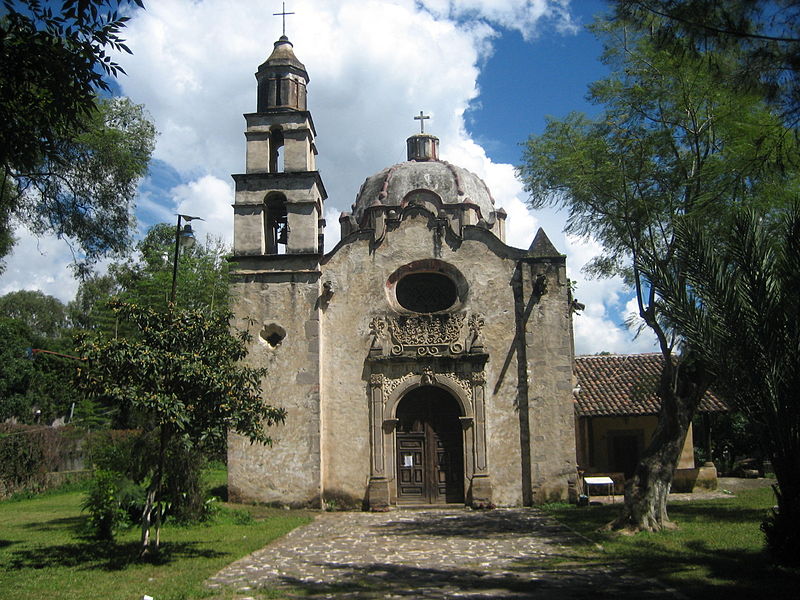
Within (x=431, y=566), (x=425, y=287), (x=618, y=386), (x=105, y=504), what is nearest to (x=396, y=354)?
(x=425, y=287)

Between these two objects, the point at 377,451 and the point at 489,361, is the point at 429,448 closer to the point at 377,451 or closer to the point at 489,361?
the point at 377,451

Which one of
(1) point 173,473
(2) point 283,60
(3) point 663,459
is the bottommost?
(1) point 173,473

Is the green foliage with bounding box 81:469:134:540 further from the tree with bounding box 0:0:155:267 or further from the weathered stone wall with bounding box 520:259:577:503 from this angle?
the weathered stone wall with bounding box 520:259:577:503

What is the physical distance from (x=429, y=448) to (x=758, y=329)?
1043 centimetres

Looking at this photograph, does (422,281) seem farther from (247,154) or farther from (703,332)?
(703,332)

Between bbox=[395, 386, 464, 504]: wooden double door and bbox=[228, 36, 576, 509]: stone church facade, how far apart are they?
3 cm

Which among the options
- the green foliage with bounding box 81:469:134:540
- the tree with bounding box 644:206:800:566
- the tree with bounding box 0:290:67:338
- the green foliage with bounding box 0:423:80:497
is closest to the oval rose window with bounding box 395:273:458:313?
the green foliage with bounding box 81:469:134:540

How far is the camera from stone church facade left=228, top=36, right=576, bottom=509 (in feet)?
58.5

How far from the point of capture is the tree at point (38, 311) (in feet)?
147

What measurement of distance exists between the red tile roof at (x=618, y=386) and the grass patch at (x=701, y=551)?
5.80m

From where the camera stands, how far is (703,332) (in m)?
9.68

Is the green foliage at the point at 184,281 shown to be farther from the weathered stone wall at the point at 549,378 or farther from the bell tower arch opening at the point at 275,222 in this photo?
the weathered stone wall at the point at 549,378

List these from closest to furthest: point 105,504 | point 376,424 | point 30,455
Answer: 1. point 105,504
2. point 376,424
3. point 30,455

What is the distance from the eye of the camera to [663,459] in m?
12.9
